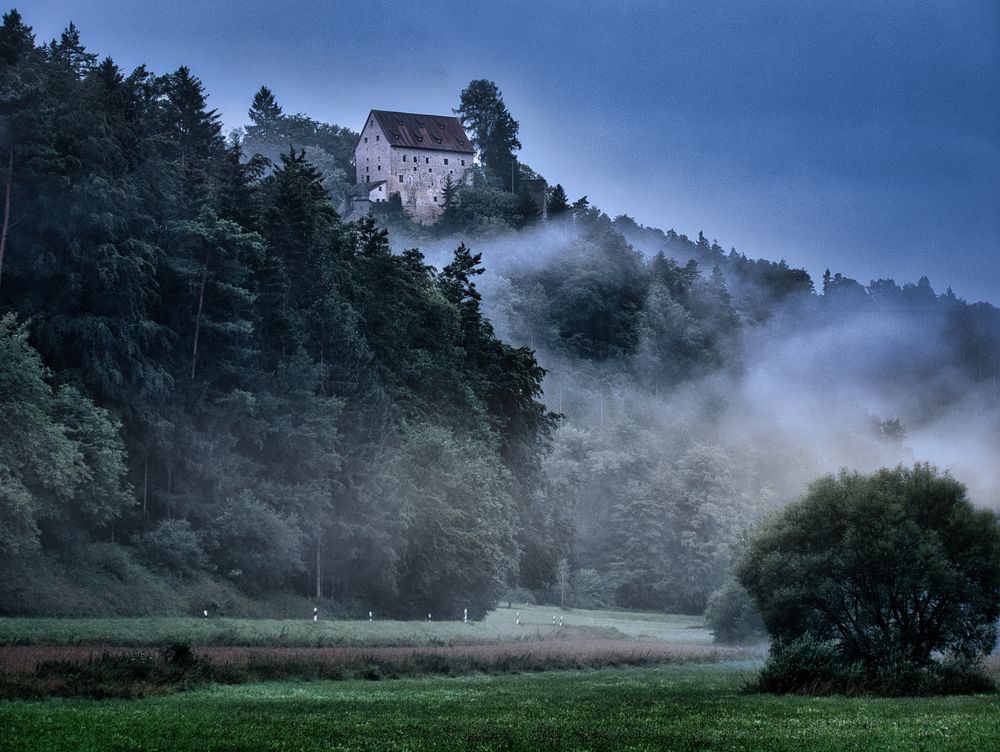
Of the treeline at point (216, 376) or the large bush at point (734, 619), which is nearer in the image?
the treeline at point (216, 376)

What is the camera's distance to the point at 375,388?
291 ft

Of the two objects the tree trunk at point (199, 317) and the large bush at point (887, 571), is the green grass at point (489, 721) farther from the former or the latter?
the tree trunk at point (199, 317)

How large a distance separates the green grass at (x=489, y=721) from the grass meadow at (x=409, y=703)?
56 millimetres

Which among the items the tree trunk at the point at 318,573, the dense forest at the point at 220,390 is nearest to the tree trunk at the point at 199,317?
the dense forest at the point at 220,390

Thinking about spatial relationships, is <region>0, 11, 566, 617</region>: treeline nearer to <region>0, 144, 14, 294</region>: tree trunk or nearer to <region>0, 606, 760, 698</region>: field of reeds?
<region>0, 144, 14, 294</region>: tree trunk

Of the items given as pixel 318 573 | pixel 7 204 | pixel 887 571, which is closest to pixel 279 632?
pixel 318 573

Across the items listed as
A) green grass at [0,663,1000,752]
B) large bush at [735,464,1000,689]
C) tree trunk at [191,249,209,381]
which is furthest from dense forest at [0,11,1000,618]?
large bush at [735,464,1000,689]

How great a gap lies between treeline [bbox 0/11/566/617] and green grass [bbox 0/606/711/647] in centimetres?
536

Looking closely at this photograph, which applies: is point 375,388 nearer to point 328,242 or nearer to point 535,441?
point 328,242

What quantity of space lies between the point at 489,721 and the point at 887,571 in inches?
1000

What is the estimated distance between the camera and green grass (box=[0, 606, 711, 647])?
50525 mm

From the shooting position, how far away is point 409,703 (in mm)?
34750

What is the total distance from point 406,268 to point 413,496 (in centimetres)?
2088

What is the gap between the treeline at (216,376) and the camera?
218ft
